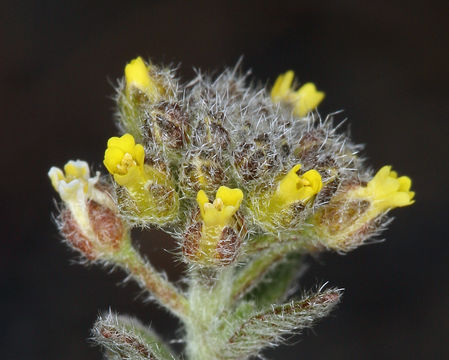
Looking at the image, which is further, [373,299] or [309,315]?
[373,299]

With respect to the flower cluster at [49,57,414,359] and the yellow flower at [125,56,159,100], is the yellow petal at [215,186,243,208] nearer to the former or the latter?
the flower cluster at [49,57,414,359]

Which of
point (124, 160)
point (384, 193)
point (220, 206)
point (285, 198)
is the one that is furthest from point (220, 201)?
point (384, 193)

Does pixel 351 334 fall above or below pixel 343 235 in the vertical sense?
above

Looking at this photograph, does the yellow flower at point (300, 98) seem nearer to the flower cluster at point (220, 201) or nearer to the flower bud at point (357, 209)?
the flower cluster at point (220, 201)

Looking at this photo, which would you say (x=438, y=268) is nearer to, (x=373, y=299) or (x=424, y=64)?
(x=373, y=299)

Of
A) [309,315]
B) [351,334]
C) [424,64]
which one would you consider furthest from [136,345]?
[424,64]

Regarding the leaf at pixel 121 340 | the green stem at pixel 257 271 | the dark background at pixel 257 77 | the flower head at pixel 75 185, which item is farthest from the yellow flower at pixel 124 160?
the dark background at pixel 257 77

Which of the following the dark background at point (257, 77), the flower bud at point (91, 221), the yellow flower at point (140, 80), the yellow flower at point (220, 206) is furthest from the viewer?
the dark background at point (257, 77)
